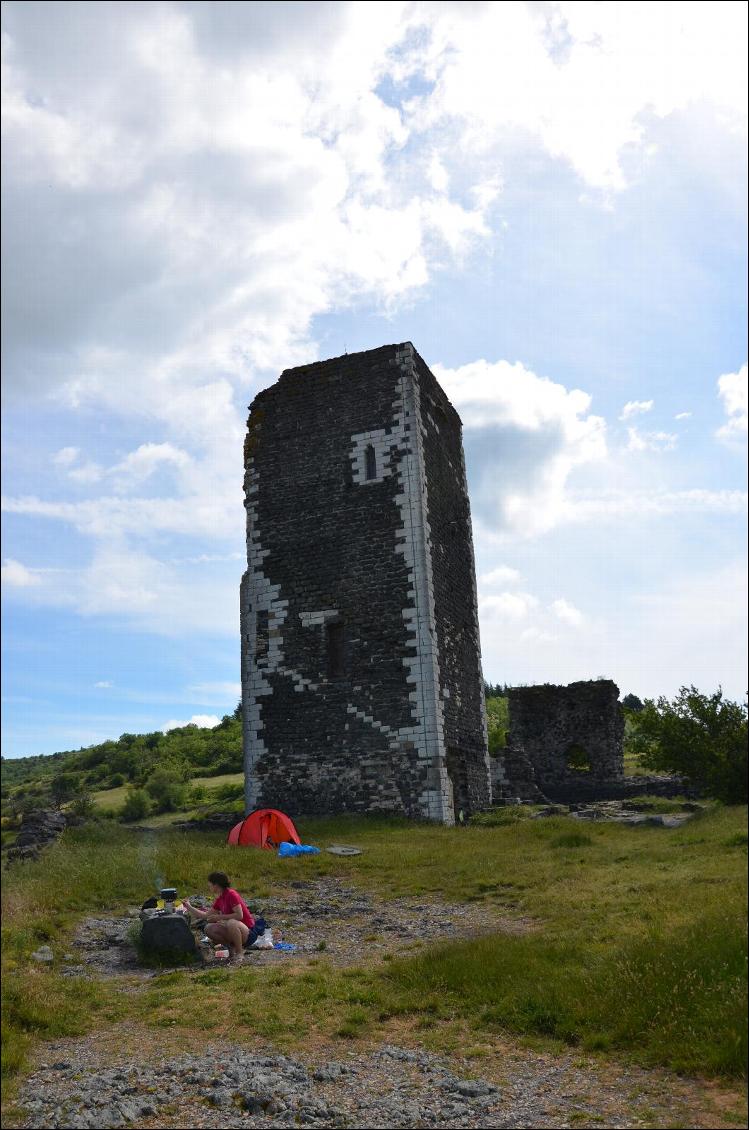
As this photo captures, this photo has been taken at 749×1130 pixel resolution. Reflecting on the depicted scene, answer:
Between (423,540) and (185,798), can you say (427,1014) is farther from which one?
(185,798)

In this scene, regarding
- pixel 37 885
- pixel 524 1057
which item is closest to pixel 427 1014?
pixel 524 1057

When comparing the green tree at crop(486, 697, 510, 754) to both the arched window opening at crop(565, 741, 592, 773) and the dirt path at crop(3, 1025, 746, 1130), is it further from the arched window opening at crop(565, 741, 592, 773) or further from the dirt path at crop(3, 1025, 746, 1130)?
the dirt path at crop(3, 1025, 746, 1130)

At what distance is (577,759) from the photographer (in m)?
32.5

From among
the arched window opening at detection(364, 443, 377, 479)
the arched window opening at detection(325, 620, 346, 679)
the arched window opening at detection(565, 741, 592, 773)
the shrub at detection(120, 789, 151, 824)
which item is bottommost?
the shrub at detection(120, 789, 151, 824)

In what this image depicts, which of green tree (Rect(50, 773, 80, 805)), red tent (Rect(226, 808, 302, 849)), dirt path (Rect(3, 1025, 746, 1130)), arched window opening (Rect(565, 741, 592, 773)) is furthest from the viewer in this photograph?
arched window opening (Rect(565, 741, 592, 773))

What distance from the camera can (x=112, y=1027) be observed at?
7.38 metres

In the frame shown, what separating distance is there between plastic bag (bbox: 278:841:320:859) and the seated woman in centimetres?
566

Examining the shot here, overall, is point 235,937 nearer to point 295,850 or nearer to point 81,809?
point 295,850

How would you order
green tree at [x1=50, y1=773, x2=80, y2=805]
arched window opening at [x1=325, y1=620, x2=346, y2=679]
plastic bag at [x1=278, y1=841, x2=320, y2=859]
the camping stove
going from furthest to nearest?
arched window opening at [x1=325, y1=620, x2=346, y2=679] < green tree at [x1=50, y1=773, x2=80, y2=805] < plastic bag at [x1=278, y1=841, x2=320, y2=859] < the camping stove

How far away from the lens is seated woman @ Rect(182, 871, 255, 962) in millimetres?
9789

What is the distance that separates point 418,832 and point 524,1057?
11.8 meters

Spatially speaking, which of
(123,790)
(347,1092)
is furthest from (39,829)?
(123,790)

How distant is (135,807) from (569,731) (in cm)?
1610

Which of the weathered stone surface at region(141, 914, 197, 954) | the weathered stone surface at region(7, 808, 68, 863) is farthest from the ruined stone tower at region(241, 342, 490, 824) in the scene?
the weathered stone surface at region(141, 914, 197, 954)
